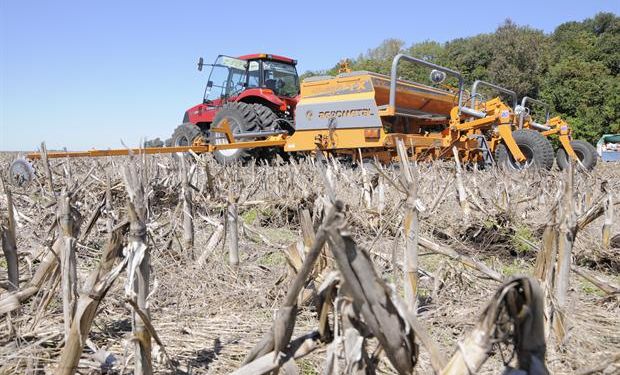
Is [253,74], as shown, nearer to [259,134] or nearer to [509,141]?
[259,134]

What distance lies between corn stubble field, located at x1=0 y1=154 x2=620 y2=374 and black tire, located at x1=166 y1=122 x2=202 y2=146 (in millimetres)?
7924

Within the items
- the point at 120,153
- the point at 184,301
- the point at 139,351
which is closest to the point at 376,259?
the point at 184,301

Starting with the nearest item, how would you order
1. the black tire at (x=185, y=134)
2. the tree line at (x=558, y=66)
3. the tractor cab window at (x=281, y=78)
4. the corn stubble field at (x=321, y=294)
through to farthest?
the corn stubble field at (x=321, y=294)
the tractor cab window at (x=281, y=78)
the black tire at (x=185, y=134)
the tree line at (x=558, y=66)

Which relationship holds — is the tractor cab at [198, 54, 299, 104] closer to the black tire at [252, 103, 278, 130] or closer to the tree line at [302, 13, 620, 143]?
the black tire at [252, 103, 278, 130]

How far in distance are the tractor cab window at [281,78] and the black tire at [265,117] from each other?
2.75ft

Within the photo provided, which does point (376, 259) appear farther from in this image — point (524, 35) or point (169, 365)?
point (524, 35)

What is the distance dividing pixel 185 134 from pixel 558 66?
20083 mm

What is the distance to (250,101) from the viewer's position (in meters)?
11.0

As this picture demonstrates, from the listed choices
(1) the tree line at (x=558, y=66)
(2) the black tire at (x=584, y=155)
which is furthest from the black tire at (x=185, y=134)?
(1) the tree line at (x=558, y=66)

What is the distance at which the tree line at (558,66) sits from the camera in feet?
71.9

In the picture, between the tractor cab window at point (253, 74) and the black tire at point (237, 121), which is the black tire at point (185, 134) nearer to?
the black tire at point (237, 121)

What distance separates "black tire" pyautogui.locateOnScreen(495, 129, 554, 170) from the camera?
7.95 meters

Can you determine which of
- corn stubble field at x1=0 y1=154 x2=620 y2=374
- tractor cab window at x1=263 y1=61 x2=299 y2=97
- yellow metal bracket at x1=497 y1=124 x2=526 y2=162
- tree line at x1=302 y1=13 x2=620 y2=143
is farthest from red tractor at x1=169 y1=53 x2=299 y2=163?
tree line at x1=302 y1=13 x2=620 y2=143

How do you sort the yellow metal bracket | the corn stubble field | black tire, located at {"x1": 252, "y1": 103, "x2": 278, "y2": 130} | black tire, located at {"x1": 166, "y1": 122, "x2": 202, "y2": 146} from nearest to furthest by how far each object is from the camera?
1. the corn stubble field
2. the yellow metal bracket
3. black tire, located at {"x1": 252, "y1": 103, "x2": 278, "y2": 130}
4. black tire, located at {"x1": 166, "y1": 122, "x2": 202, "y2": 146}
